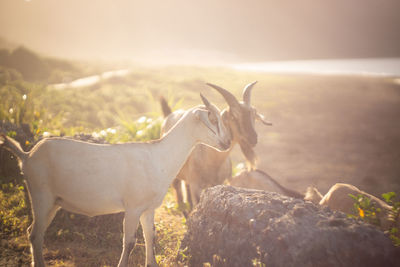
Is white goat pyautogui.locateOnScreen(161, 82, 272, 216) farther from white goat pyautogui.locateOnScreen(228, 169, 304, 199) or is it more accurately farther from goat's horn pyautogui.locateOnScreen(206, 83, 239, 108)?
white goat pyautogui.locateOnScreen(228, 169, 304, 199)

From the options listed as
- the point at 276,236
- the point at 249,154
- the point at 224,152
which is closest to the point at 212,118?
the point at 276,236

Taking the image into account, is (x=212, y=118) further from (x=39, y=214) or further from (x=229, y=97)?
(x=39, y=214)

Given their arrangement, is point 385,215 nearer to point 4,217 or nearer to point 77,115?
point 4,217

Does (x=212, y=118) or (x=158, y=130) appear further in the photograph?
(x=158, y=130)

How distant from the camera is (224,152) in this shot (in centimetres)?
573

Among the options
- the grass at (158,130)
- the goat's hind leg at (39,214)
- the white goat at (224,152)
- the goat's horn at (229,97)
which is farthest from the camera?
the white goat at (224,152)

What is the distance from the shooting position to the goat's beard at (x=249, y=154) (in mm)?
→ 5736

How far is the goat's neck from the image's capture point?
341cm

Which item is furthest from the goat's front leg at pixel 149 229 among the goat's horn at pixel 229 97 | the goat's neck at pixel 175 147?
the goat's horn at pixel 229 97

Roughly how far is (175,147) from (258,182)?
3.19m

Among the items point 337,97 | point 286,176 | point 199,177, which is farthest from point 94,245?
point 337,97

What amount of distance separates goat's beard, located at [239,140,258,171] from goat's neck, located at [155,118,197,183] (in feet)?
7.55

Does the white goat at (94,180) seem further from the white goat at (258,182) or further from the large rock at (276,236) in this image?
the white goat at (258,182)

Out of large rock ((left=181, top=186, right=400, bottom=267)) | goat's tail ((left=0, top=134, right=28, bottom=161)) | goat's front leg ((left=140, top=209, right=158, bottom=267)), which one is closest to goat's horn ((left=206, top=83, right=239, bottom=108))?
large rock ((left=181, top=186, right=400, bottom=267))
